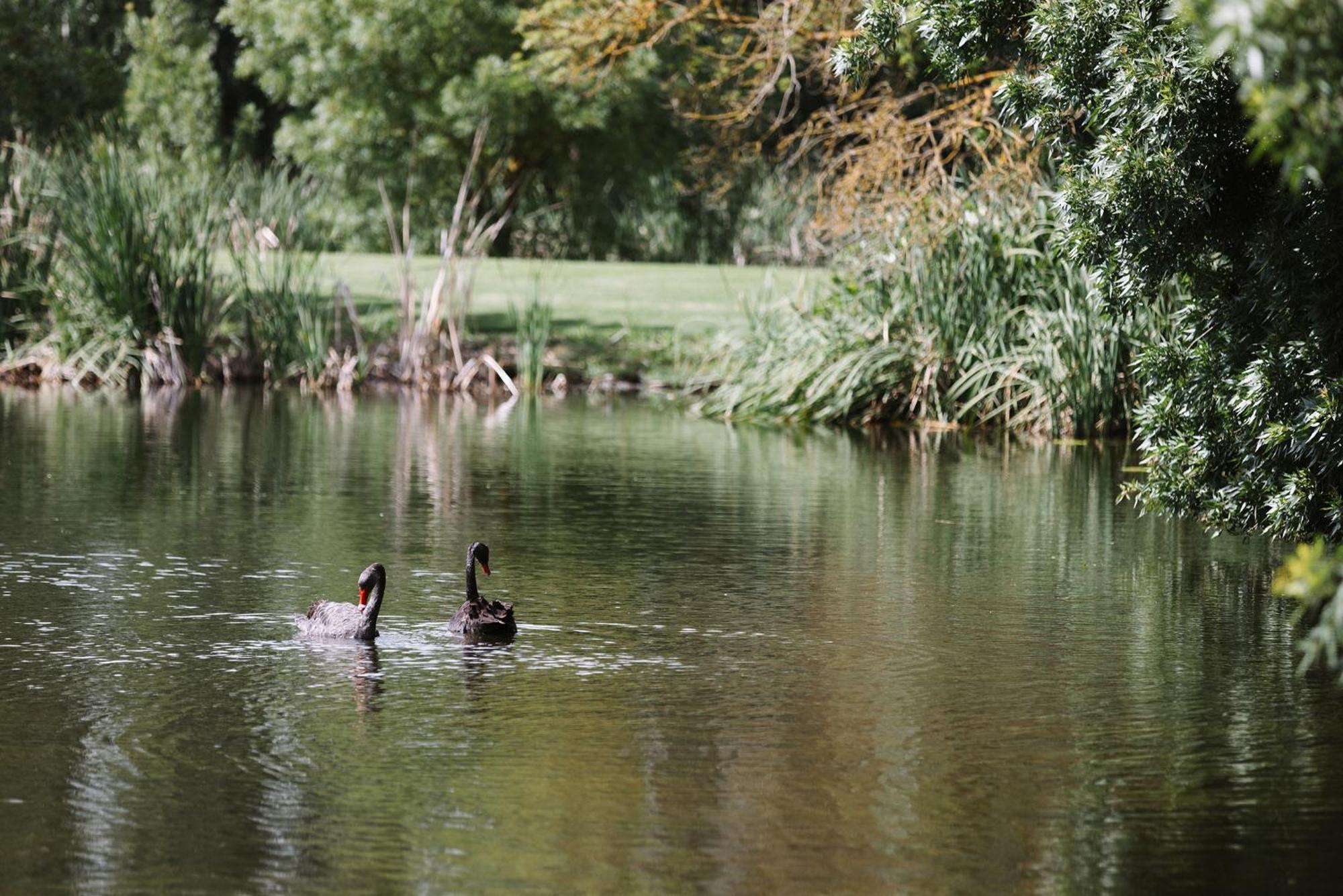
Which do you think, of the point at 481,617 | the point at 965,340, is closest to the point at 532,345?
the point at 965,340

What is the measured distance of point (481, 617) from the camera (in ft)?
29.1

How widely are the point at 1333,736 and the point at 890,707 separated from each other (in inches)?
63.6

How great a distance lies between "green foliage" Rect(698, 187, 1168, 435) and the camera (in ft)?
63.3

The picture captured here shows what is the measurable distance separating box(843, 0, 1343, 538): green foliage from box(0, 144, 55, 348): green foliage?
51.5 feet

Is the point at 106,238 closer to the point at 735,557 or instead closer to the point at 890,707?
the point at 735,557

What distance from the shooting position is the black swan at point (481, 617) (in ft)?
29.0

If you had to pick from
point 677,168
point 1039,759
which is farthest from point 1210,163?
point 677,168

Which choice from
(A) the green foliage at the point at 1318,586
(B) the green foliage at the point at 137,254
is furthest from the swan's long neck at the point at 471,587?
Answer: (B) the green foliage at the point at 137,254

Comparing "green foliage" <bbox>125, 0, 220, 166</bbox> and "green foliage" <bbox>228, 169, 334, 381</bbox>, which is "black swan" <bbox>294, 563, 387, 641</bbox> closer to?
"green foliage" <bbox>228, 169, 334, 381</bbox>

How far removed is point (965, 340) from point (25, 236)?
11415 mm

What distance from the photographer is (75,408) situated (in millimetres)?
21156

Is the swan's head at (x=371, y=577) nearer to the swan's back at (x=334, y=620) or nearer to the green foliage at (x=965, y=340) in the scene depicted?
the swan's back at (x=334, y=620)

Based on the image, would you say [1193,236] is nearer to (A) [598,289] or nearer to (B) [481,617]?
(B) [481,617]

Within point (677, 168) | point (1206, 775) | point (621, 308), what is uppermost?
point (677, 168)
